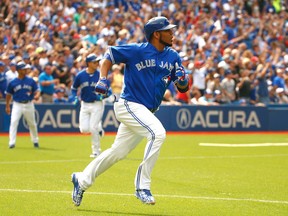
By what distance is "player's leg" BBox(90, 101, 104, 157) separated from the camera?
17.4 meters

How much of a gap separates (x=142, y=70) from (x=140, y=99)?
372mm

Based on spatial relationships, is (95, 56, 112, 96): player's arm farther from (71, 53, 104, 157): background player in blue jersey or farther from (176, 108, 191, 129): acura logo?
(176, 108, 191, 129): acura logo

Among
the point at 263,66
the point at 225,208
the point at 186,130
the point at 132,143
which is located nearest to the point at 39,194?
the point at 132,143

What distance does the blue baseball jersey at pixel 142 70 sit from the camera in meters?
9.71

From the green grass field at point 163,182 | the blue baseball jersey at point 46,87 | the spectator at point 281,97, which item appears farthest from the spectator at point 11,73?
the spectator at point 281,97

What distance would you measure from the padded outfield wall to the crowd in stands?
47 centimetres

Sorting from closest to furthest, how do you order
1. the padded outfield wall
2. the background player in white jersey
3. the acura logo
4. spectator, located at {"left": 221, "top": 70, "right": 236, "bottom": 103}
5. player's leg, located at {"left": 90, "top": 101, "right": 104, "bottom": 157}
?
1. the background player in white jersey
2. player's leg, located at {"left": 90, "top": 101, "right": 104, "bottom": 157}
3. the padded outfield wall
4. the acura logo
5. spectator, located at {"left": 221, "top": 70, "right": 236, "bottom": 103}

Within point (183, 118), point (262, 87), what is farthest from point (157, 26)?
point (262, 87)

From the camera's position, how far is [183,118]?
1062 inches

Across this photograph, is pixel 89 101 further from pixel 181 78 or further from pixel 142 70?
pixel 142 70

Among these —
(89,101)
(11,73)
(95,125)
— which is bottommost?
(95,125)

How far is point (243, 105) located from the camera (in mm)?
28203

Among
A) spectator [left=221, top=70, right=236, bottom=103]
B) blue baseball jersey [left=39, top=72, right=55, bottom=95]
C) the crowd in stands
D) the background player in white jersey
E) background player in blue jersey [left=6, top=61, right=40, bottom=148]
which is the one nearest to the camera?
the background player in white jersey

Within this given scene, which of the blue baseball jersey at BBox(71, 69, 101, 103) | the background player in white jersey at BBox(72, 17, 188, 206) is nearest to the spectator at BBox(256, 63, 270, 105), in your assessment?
the blue baseball jersey at BBox(71, 69, 101, 103)
